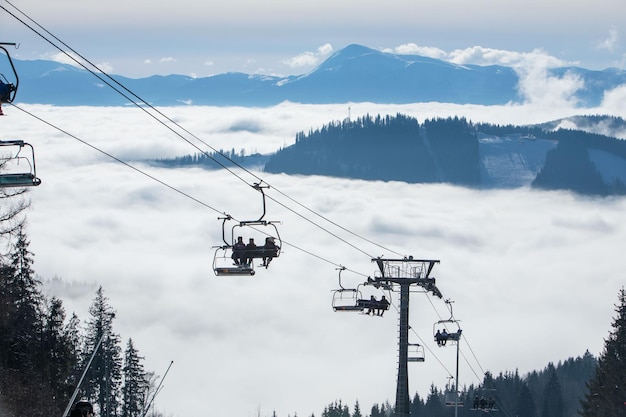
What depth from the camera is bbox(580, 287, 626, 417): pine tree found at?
63.8 meters

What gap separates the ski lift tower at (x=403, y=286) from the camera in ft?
128

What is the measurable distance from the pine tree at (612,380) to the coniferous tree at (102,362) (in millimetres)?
29797

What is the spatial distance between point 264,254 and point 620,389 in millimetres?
40070

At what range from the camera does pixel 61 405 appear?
155 feet

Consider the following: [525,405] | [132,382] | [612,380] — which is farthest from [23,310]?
[525,405]

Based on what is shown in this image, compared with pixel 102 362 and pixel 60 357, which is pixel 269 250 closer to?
pixel 60 357

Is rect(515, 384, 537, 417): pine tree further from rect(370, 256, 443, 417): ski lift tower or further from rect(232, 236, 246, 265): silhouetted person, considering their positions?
rect(232, 236, 246, 265): silhouetted person

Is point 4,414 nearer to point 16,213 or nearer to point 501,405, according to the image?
point 16,213

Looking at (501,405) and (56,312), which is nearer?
(56,312)

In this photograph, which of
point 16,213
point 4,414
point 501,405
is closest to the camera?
point 4,414

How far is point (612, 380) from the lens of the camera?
64.6 m

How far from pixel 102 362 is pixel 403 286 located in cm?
3327

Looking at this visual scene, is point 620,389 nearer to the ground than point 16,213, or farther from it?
nearer to the ground

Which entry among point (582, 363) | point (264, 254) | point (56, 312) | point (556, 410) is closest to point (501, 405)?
point (556, 410)
